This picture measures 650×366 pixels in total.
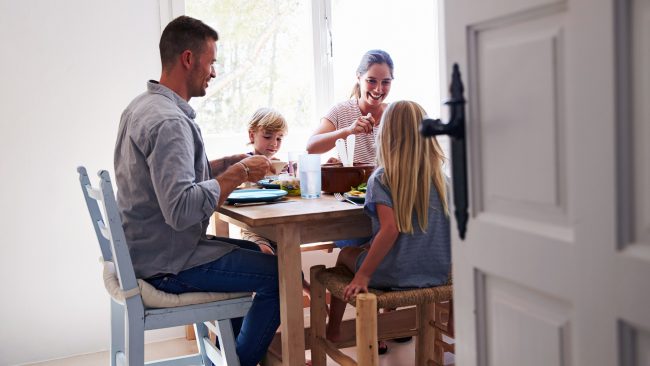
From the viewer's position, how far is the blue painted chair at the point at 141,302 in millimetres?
1930

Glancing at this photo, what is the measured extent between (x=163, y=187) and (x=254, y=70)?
1784 millimetres

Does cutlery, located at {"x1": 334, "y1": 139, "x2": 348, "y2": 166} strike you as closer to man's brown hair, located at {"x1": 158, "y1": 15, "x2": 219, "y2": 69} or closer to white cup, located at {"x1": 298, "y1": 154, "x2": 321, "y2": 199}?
white cup, located at {"x1": 298, "y1": 154, "x2": 321, "y2": 199}

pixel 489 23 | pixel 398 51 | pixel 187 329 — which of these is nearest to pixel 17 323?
pixel 187 329

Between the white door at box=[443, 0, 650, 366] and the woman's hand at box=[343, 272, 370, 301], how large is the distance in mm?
942

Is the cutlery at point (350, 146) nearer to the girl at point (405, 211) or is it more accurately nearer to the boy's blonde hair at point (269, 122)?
the girl at point (405, 211)

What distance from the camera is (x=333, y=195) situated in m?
2.55

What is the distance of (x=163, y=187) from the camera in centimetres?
194

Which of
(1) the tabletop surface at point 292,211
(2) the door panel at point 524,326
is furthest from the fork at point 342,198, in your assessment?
(2) the door panel at point 524,326

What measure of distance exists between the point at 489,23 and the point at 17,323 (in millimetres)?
2688

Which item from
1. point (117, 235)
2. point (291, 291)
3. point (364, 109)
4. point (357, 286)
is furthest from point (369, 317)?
point (364, 109)

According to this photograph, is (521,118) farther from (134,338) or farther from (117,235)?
(134,338)

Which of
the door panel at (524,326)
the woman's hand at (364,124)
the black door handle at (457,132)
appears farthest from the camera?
the woman's hand at (364,124)

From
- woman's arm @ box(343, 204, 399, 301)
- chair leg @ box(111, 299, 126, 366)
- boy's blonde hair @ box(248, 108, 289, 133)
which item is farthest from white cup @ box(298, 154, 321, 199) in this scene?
chair leg @ box(111, 299, 126, 366)

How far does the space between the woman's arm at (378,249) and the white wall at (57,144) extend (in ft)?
5.05
